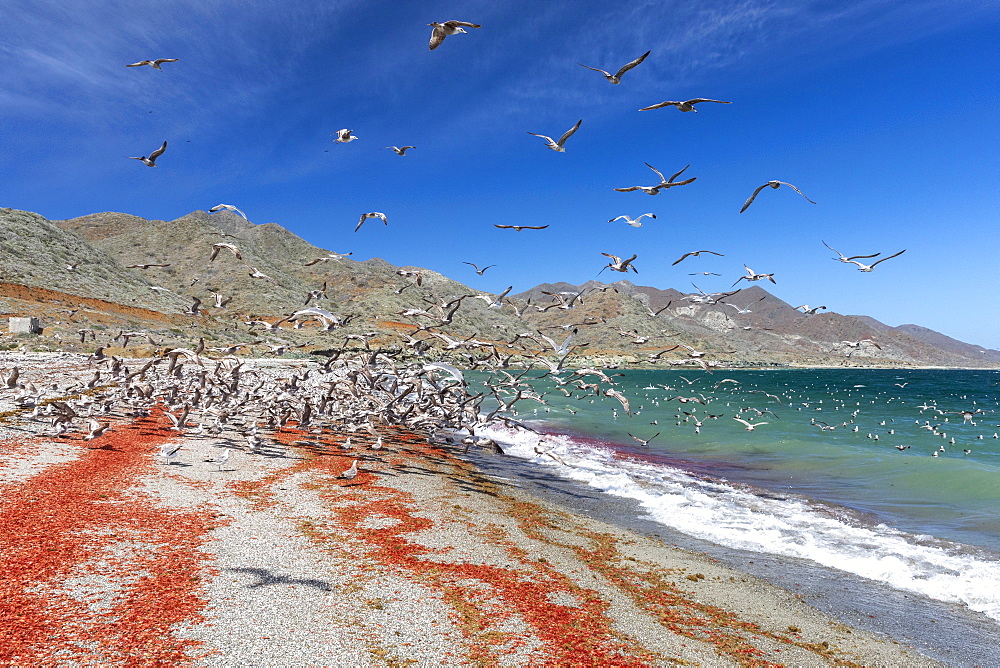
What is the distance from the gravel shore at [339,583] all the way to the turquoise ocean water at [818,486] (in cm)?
347

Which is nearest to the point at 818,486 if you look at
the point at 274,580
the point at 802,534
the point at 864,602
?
the point at 802,534

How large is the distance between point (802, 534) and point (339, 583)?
11.9m

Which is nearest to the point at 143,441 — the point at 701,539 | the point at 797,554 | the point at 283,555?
the point at 283,555

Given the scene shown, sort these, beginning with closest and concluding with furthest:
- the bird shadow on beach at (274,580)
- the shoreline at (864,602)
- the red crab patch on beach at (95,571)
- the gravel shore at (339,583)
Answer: the red crab patch on beach at (95,571)
the gravel shore at (339,583)
the bird shadow on beach at (274,580)
the shoreline at (864,602)

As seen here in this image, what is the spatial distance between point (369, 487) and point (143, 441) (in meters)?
7.78

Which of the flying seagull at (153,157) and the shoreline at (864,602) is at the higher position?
the flying seagull at (153,157)

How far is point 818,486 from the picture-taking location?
19875 mm

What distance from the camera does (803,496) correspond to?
1794 cm

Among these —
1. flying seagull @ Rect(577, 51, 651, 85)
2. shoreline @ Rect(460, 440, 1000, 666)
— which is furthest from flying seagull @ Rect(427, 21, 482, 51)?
shoreline @ Rect(460, 440, 1000, 666)

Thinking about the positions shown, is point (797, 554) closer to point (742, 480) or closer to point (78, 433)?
point (742, 480)

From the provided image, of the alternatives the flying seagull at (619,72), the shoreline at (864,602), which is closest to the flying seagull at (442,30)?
the flying seagull at (619,72)

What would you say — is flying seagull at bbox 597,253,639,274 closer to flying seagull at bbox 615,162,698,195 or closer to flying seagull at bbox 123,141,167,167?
flying seagull at bbox 615,162,698,195

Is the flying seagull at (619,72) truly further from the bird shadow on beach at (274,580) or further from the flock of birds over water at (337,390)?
the bird shadow on beach at (274,580)

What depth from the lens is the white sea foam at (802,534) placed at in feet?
34.6
